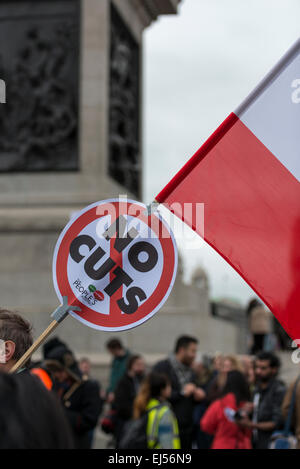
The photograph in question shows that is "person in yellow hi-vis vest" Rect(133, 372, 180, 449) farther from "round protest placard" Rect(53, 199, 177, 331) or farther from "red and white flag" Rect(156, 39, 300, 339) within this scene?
"round protest placard" Rect(53, 199, 177, 331)

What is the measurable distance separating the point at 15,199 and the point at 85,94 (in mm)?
2010

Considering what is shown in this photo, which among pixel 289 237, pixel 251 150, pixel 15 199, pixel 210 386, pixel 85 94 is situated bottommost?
pixel 210 386

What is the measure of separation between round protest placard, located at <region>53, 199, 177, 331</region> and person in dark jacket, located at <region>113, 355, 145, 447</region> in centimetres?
555

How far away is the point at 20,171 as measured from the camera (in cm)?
1568

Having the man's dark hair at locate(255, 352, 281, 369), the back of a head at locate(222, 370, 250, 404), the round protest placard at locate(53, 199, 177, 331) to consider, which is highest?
the round protest placard at locate(53, 199, 177, 331)

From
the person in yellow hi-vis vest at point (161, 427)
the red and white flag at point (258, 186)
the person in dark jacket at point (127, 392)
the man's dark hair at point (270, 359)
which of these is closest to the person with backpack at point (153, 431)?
the person in yellow hi-vis vest at point (161, 427)

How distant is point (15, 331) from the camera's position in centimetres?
359

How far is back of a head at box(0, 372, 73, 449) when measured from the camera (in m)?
1.77

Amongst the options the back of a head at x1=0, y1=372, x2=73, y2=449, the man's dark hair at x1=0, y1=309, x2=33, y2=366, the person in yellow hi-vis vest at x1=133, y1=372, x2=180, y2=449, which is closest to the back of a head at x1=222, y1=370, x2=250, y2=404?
the person in yellow hi-vis vest at x1=133, y1=372, x2=180, y2=449

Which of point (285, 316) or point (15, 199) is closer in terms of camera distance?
point (285, 316)

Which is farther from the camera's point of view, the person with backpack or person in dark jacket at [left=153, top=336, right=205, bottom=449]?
person in dark jacket at [left=153, top=336, right=205, bottom=449]

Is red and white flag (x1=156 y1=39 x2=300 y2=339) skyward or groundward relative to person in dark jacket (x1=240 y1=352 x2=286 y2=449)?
skyward
